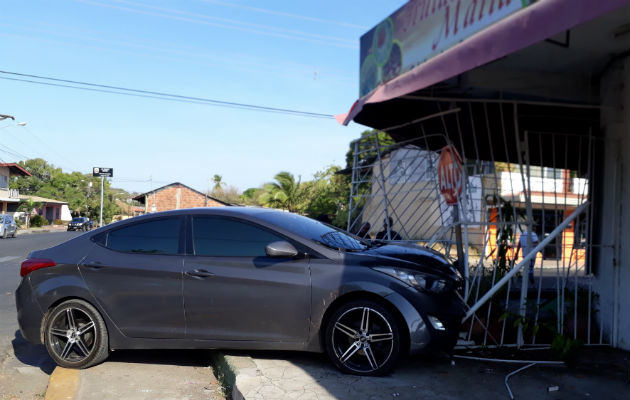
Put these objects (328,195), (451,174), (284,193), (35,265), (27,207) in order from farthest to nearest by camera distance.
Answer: (27,207), (284,193), (328,195), (451,174), (35,265)

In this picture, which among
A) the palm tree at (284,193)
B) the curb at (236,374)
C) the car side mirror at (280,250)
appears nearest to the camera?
the curb at (236,374)

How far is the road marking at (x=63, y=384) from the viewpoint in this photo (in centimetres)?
443

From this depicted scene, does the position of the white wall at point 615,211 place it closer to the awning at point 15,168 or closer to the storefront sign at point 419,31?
the storefront sign at point 419,31

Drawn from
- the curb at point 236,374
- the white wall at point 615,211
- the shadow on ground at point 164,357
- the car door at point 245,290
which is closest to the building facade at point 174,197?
the shadow on ground at point 164,357

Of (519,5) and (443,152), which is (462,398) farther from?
(519,5)

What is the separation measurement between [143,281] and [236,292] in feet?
2.93

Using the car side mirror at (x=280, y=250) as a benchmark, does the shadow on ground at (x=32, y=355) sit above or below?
below

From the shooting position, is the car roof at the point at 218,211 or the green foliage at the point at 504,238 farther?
the green foliage at the point at 504,238

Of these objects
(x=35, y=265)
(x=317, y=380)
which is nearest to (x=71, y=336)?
(x=35, y=265)

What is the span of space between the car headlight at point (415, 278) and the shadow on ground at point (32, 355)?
11.3 feet

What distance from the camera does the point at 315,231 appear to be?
5.27 metres

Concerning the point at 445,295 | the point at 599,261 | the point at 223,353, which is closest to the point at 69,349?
the point at 223,353

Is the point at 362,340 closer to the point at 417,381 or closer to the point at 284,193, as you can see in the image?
the point at 417,381

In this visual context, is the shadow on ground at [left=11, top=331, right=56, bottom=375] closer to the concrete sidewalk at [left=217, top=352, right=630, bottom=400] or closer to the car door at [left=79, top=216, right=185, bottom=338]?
the car door at [left=79, top=216, right=185, bottom=338]
